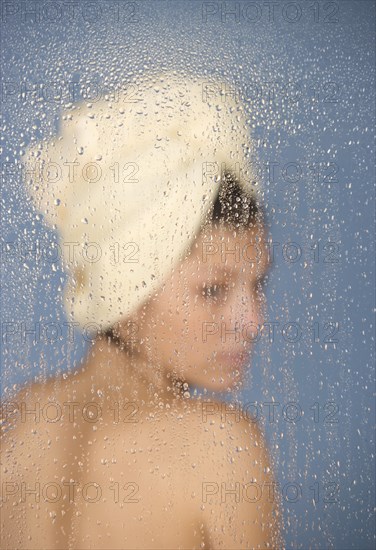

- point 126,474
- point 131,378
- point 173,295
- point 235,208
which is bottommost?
point 126,474

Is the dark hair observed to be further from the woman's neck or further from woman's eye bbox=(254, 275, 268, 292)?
the woman's neck

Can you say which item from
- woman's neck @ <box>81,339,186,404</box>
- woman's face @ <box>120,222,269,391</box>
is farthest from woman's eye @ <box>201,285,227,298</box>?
woman's neck @ <box>81,339,186,404</box>

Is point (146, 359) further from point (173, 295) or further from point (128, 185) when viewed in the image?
point (128, 185)

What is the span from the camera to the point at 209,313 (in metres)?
0.85

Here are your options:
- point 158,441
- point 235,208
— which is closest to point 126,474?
point 158,441

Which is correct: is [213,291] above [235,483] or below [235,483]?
above

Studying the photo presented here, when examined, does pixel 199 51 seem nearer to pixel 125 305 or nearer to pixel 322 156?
pixel 322 156

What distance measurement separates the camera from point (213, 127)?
85cm

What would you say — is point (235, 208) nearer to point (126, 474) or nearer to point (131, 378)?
point (131, 378)

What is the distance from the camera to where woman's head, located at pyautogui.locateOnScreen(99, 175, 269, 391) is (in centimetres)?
84

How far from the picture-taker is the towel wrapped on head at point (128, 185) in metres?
0.84

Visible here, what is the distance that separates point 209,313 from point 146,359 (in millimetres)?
93

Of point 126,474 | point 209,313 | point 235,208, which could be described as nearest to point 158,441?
point 126,474

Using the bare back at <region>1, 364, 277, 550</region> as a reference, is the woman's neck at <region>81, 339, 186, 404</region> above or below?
above
